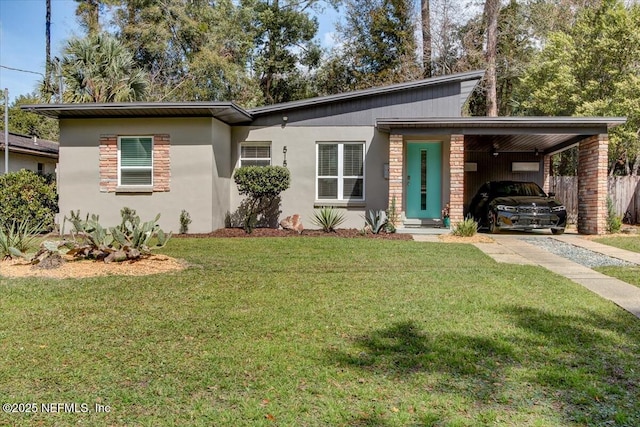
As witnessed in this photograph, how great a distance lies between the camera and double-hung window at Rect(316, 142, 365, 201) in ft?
41.1

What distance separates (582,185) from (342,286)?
943 centimetres

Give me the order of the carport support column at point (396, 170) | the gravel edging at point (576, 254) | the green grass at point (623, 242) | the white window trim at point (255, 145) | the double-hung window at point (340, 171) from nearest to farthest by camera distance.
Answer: the gravel edging at point (576, 254) → the green grass at point (623, 242) → the carport support column at point (396, 170) → the double-hung window at point (340, 171) → the white window trim at point (255, 145)

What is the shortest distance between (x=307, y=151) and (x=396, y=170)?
2528 mm

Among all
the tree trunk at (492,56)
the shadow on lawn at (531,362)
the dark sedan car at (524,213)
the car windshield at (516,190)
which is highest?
the tree trunk at (492,56)

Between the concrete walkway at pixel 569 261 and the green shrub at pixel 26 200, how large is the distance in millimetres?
9150

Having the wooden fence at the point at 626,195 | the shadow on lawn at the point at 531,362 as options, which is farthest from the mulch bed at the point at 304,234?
the wooden fence at the point at 626,195

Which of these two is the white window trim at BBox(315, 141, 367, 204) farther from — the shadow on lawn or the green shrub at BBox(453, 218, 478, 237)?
the shadow on lawn

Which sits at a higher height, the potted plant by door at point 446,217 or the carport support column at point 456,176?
the carport support column at point 456,176

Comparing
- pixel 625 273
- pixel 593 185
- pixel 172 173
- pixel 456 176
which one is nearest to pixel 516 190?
pixel 593 185

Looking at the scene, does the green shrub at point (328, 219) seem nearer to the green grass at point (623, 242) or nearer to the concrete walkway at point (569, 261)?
the concrete walkway at point (569, 261)

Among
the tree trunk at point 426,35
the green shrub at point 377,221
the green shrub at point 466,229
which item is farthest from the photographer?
the tree trunk at point 426,35

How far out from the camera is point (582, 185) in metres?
12.1

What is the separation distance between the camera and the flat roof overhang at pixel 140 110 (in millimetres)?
10687

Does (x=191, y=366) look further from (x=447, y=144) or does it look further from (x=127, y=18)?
(x=127, y=18)
